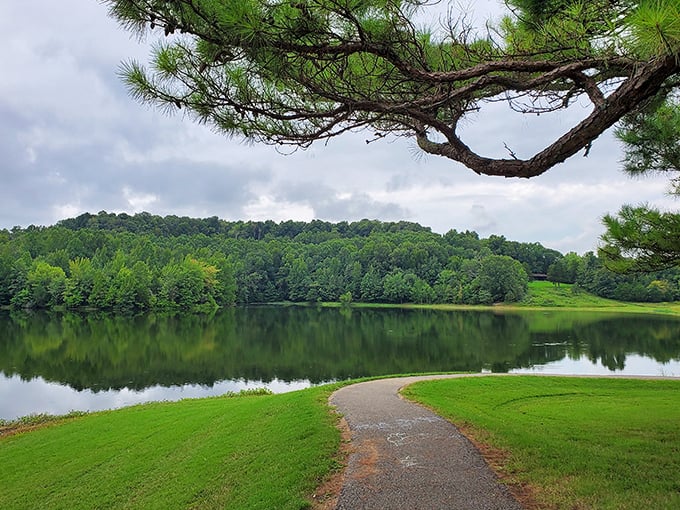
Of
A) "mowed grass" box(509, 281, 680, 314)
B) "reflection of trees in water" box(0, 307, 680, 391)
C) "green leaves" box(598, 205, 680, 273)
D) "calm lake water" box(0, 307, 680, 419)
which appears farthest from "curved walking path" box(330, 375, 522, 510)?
"mowed grass" box(509, 281, 680, 314)

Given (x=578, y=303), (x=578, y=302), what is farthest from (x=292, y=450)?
(x=578, y=302)

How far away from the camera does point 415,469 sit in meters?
4.90

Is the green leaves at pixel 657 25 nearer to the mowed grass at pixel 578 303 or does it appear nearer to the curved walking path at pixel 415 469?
the curved walking path at pixel 415 469

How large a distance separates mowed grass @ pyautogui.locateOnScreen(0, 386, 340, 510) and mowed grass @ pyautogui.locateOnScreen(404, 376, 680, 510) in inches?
82.6

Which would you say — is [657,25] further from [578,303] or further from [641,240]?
[578,303]

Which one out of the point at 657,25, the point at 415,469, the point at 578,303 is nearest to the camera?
the point at 657,25

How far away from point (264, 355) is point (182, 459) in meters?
19.1

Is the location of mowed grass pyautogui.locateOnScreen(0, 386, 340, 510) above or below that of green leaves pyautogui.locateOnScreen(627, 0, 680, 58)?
below

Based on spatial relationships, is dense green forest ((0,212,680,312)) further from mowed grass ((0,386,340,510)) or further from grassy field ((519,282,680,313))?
mowed grass ((0,386,340,510))

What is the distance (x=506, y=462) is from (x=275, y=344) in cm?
2595

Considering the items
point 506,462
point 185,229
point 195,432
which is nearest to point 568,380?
point 506,462

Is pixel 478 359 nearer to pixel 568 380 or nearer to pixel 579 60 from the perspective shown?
pixel 568 380

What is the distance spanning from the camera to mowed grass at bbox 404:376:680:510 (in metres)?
4.14

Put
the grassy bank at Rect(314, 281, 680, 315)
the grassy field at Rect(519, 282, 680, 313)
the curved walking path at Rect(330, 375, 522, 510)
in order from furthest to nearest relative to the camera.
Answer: the grassy bank at Rect(314, 281, 680, 315)
the grassy field at Rect(519, 282, 680, 313)
the curved walking path at Rect(330, 375, 522, 510)
